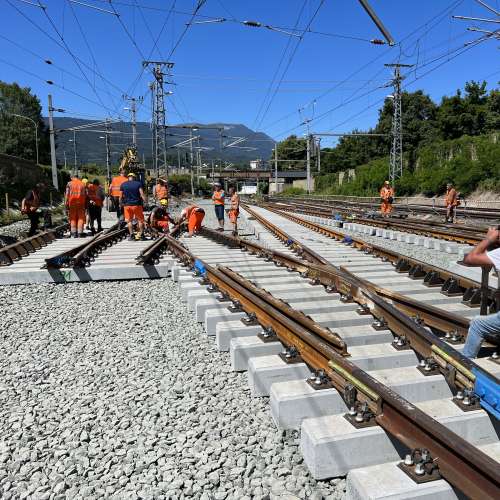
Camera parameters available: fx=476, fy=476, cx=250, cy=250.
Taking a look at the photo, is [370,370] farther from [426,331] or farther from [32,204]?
[32,204]

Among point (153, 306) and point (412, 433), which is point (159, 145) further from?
point (412, 433)

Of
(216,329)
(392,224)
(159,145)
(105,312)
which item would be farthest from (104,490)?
(159,145)

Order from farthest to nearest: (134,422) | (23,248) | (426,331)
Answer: (23,248)
(426,331)
(134,422)

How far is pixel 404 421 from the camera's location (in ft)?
8.77

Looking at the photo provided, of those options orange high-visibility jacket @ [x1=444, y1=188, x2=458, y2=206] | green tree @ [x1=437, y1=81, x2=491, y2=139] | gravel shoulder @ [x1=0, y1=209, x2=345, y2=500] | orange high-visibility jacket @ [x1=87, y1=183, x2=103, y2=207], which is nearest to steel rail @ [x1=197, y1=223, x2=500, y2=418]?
gravel shoulder @ [x1=0, y1=209, x2=345, y2=500]

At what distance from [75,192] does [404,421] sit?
39.8 ft

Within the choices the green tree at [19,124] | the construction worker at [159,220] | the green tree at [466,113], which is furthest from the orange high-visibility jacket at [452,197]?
the green tree at [19,124]

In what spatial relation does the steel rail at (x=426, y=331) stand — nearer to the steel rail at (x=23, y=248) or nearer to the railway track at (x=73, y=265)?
the railway track at (x=73, y=265)

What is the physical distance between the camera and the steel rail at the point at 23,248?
9445 mm

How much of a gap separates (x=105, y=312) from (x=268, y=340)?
301 cm

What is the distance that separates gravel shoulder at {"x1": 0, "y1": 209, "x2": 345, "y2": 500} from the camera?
272 centimetres

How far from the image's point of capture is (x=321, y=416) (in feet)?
10.0

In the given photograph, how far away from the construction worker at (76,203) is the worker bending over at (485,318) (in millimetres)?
11450

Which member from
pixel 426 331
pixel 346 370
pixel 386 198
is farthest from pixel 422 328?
pixel 386 198
